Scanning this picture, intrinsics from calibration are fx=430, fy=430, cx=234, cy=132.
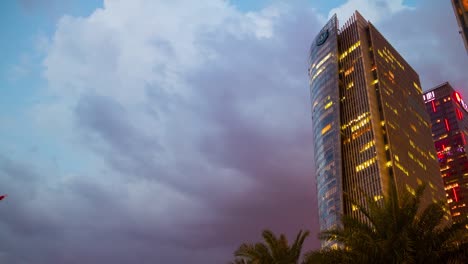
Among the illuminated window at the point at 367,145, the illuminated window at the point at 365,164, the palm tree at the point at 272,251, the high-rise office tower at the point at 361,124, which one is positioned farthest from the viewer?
the illuminated window at the point at 367,145

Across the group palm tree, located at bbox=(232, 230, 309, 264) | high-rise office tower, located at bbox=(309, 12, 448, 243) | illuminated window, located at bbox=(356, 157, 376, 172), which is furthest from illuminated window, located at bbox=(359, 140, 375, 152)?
palm tree, located at bbox=(232, 230, 309, 264)

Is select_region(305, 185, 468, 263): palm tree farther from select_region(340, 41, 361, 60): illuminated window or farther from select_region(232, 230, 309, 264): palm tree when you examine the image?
select_region(340, 41, 361, 60): illuminated window

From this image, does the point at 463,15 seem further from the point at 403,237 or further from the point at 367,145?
the point at 367,145

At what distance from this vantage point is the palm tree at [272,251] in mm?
29422

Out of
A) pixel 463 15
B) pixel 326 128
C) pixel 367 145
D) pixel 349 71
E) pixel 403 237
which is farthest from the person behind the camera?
pixel 349 71

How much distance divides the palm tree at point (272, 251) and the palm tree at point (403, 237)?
1242 centimetres

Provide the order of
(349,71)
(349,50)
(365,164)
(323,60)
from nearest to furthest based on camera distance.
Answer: (365,164)
(349,71)
(323,60)
(349,50)

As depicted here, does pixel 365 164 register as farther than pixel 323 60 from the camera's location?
No

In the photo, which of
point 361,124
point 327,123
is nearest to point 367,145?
point 361,124

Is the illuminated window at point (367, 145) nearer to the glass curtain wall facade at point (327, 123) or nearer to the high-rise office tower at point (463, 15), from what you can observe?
the glass curtain wall facade at point (327, 123)

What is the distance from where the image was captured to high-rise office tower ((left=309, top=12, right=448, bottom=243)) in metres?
126

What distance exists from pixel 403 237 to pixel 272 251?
15.7m

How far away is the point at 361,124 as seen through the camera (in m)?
133

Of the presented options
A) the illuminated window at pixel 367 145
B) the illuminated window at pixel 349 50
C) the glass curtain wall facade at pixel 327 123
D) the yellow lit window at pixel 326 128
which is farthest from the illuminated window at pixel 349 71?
the illuminated window at pixel 367 145
